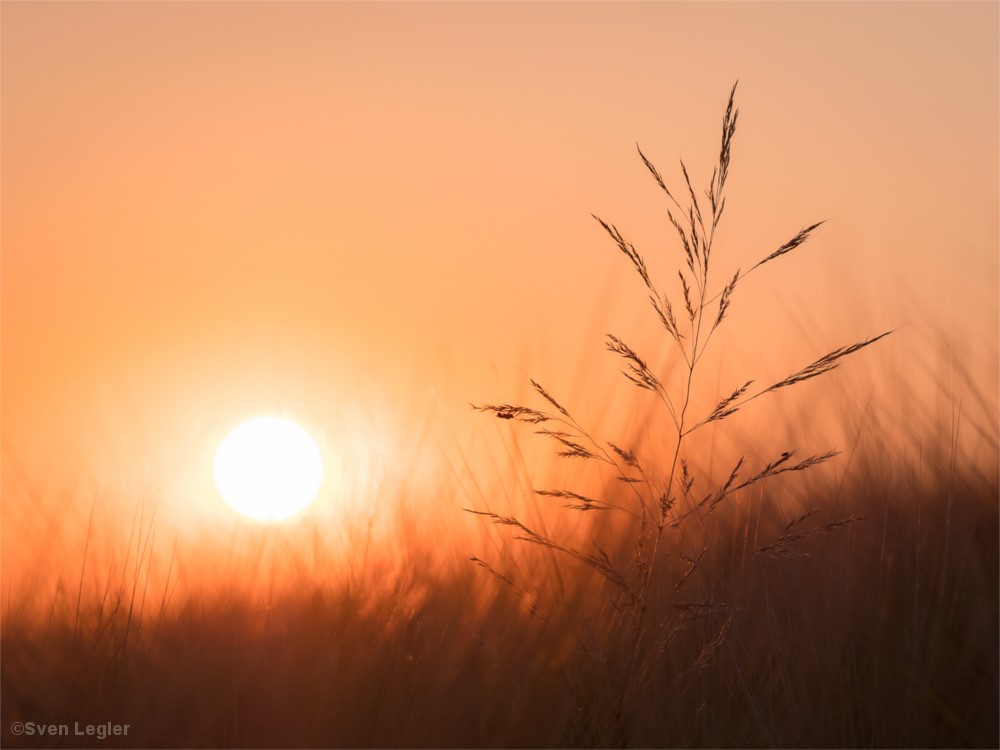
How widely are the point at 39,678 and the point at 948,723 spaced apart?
177cm

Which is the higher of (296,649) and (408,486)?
(408,486)

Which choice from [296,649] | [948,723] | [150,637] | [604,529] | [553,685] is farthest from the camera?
[604,529]

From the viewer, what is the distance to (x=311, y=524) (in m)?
2.75

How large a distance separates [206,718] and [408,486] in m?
1.11

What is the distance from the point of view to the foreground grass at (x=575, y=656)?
5.51ft

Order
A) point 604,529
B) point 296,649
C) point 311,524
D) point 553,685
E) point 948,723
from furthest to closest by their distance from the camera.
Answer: point 311,524 → point 604,529 → point 296,649 → point 553,685 → point 948,723

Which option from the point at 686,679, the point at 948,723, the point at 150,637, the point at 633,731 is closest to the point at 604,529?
the point at 686,679

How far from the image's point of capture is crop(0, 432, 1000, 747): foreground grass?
168 centimetres

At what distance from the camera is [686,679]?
1.90 m

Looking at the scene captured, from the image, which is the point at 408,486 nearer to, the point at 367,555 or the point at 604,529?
the point at 367,555

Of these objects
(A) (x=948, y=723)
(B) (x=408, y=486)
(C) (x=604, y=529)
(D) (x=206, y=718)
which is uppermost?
(B) (x=408, y=486)

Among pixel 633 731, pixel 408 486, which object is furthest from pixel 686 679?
pixel 408 486

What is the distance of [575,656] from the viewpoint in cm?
191

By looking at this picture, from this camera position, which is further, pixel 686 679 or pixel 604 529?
pixel 604 529
